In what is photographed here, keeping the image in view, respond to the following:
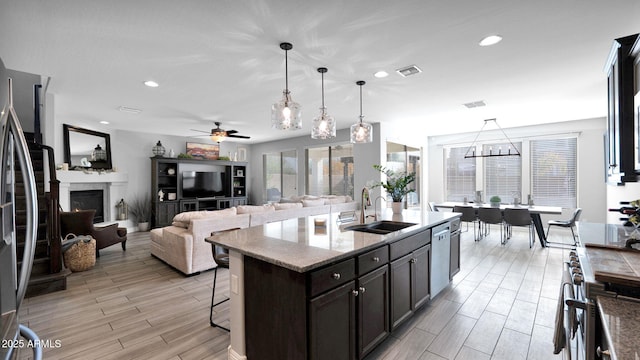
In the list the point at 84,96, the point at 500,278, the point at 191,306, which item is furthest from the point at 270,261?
the point at 84,96

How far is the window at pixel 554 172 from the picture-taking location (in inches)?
252

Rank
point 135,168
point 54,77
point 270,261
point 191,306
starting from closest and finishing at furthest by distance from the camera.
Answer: point 270,261 < point 191,306 < point 54,77 < point 135,168

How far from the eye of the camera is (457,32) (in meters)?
2.41

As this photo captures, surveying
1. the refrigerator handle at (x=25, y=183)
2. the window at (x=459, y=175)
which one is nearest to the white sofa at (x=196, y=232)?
the refrigerator handle at (x=25, y=183)

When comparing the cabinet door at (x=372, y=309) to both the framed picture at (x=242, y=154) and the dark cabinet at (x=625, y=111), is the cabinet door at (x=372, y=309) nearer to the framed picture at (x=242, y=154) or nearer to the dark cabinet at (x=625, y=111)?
the dark cabinet at (x=625, y=111)

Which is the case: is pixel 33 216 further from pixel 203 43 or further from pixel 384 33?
pixel 384 33

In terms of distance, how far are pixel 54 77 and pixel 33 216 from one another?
3555 millimetres

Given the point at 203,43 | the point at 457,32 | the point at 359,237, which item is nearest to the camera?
the point at 359,237

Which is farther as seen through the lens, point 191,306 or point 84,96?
point 84,96

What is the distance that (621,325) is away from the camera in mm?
947

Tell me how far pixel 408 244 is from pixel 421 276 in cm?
47

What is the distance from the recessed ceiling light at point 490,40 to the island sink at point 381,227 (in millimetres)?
1860

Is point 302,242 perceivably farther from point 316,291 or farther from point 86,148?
point 86,148

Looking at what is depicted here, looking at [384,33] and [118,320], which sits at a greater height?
[384,33]
